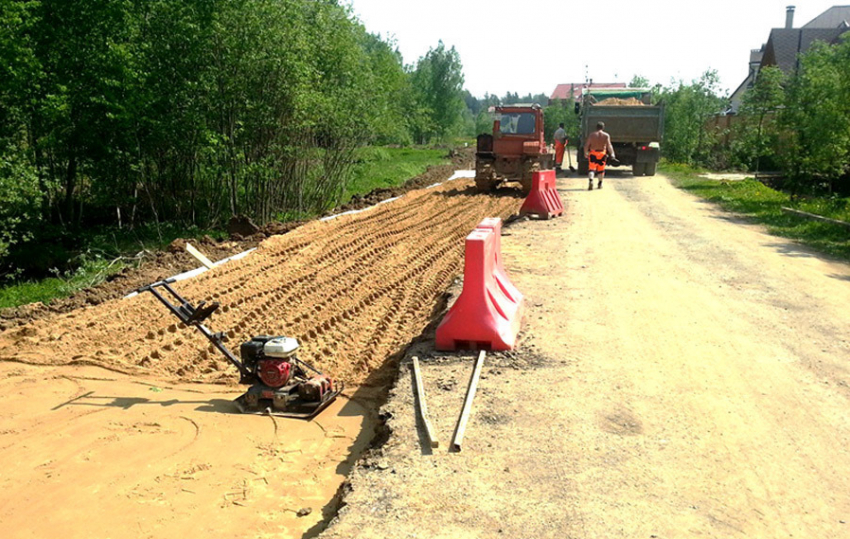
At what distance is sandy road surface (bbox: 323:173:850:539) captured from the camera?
4176 millimetres

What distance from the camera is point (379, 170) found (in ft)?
107

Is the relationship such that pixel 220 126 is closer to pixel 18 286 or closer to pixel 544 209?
pixel 18 286

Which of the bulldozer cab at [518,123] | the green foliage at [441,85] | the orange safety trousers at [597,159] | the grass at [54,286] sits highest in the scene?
the green foliage at [441,85]

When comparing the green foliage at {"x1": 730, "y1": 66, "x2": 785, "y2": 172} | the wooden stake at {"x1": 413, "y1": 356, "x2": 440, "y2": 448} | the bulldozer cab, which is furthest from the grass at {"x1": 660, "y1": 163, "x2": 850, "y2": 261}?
the wooden stake at {"x1": 413, "y1": 356, "x2": 440, "y2": 448}

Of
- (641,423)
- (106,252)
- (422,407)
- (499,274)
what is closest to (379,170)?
(106,252)

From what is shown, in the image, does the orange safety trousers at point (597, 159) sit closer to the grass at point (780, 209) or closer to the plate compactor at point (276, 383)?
the grass at point (780, 209)

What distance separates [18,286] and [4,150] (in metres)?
2.60

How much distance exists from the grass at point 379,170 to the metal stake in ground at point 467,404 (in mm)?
17444

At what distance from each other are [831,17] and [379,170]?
1991 inches

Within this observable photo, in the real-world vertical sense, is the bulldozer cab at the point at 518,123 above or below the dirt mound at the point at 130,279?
above

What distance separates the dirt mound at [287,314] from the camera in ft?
25.4

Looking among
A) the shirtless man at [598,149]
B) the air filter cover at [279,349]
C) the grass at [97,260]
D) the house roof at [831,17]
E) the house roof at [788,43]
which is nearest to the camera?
the air filter cover at [279,349]

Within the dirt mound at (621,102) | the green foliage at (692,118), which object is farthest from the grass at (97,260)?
the green foliage at (692,118)

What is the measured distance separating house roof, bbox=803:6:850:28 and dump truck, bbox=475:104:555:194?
52.7 meters
